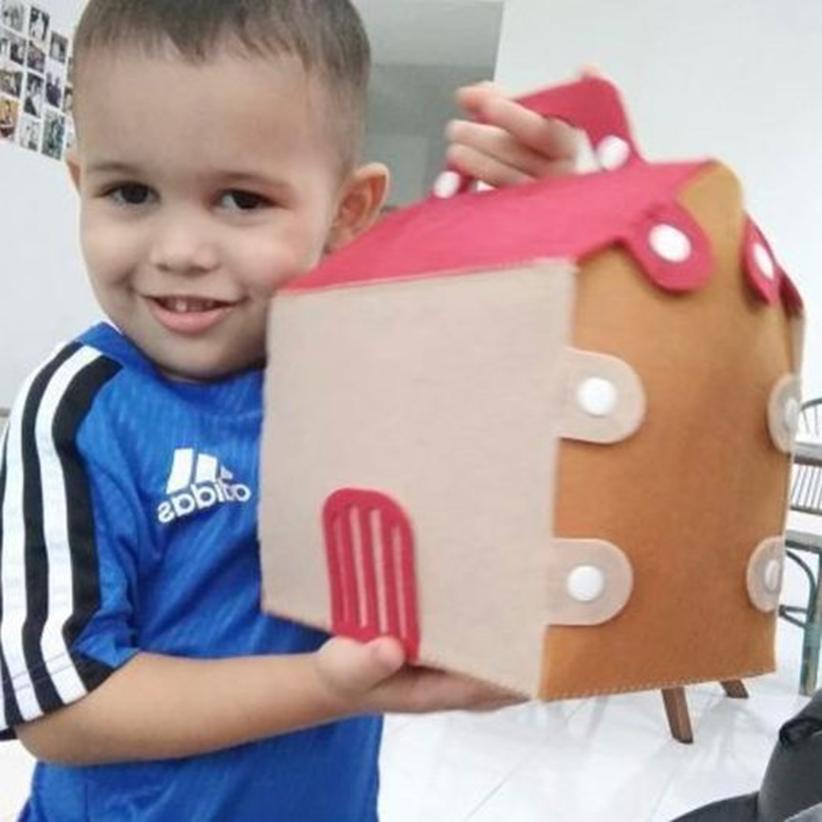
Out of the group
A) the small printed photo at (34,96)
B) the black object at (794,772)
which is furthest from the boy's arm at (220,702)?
the small printed photo at (34,96)

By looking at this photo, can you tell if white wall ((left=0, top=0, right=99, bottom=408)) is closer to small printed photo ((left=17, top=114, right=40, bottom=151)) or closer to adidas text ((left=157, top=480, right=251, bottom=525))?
small printed photo ((left=17, top=114, right=40, bottom=151))

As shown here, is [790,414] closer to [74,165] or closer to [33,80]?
[74,165]

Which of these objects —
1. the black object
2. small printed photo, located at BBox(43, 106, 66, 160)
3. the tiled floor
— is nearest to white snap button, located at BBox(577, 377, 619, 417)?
the black object

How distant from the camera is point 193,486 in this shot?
521mm

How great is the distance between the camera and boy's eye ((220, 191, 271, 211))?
1.73 feet

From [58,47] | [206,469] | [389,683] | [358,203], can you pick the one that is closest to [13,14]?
[58,47]

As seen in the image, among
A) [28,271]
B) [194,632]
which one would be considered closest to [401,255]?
[194,632]

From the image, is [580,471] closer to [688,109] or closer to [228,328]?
[228,328]

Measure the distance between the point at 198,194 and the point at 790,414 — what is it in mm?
280

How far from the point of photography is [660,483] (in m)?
0.45

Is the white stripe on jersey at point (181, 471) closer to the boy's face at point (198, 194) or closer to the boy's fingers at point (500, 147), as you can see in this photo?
the boy's face at point (198, 194)

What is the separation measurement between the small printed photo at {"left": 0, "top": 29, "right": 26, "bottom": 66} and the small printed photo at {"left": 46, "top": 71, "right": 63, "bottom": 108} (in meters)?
0.12

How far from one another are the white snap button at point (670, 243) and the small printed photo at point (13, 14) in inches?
128

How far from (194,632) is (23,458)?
0.11 m
